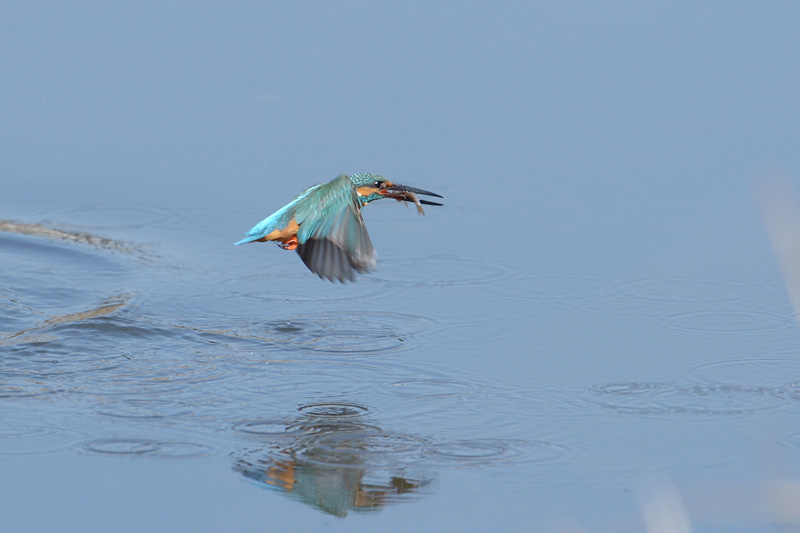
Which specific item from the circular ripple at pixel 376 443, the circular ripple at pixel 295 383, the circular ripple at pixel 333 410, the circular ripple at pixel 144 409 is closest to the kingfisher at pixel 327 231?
the circular ripple at pixel 295 383

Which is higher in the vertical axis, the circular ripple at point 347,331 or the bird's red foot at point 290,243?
the bird's red foot at point 290,243

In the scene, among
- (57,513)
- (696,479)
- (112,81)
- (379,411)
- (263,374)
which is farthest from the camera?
(112,81)

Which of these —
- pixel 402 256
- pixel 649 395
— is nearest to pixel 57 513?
pixel 649 395

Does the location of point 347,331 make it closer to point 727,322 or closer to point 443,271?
point 443,271

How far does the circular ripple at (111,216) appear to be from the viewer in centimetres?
604

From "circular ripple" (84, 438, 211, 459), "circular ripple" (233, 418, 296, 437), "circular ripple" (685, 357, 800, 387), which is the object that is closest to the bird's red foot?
"circular ripple" (233, 418, 296, 437)

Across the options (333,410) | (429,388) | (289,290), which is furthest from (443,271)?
(333,410)

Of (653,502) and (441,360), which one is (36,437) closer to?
(441,360)

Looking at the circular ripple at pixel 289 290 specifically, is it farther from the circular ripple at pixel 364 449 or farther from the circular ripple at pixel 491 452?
the circular ripple at pixel 491 452

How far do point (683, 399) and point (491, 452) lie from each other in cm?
83

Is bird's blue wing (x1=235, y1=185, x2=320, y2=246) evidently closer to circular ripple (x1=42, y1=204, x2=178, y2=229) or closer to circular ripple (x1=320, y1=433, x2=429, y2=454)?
circular ripple (x1=320, y1=433, x2=429, y2=454)

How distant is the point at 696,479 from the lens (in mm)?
3664

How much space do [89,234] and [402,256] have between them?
154 cm

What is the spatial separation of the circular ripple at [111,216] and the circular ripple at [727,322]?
97.4 inches
